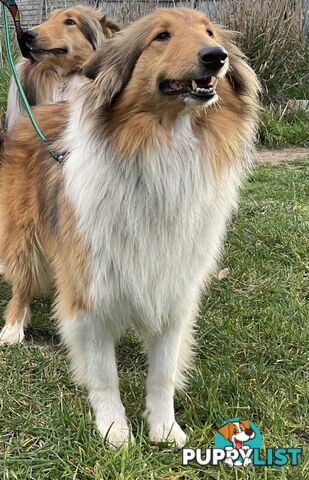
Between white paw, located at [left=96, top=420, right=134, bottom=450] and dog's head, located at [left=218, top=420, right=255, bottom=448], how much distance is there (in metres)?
0.38

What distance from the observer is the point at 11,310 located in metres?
3.27

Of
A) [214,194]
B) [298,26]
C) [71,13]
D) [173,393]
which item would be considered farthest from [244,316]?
[298,26]

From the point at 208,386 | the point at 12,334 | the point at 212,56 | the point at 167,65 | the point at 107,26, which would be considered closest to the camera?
the point at 212,56

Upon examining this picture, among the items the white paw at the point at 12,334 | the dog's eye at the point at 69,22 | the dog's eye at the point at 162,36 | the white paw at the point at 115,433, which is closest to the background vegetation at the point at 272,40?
the dog's eye at the point at 69,22

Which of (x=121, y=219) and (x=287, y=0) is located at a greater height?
(x=121, y=219)

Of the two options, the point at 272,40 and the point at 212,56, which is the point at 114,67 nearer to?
the point at 212,56

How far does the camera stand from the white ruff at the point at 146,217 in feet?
7.06

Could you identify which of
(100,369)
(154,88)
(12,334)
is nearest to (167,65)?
(154,88)

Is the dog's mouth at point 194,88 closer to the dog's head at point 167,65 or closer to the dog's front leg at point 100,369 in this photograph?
the dog's head at point 167,65

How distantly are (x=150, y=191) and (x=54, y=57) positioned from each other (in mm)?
2436

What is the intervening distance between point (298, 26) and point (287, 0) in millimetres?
409

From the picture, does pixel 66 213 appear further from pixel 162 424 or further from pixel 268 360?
pixel 268 360

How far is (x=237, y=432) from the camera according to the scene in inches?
89.4

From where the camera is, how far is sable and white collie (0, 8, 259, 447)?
2098mm
